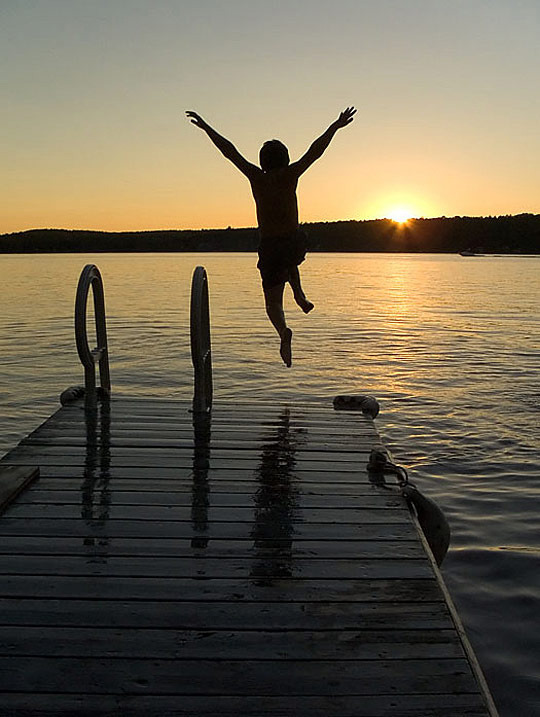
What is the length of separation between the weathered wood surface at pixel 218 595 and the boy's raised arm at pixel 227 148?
2.80m

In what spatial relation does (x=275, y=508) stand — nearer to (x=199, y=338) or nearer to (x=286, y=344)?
(x=199, y=338)

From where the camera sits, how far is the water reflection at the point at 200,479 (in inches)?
173

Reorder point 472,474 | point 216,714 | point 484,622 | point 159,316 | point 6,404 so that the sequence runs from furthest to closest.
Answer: point 159,316 → point 6,404 → point 472,474 → point 484,622 → point 216,714

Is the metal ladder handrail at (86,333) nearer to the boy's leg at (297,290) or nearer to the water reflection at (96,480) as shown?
the water reflection at (96,480)

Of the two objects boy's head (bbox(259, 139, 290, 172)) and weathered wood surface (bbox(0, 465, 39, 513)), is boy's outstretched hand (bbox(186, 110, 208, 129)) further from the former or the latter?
weathered wood surface (bbox(0, 465, 39, 513))

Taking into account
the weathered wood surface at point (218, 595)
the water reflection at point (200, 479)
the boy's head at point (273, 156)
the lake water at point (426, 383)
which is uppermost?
the boy's head at point (273, 156)

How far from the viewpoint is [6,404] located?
14836 mm

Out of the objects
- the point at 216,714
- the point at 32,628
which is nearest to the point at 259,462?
the point at 32,628

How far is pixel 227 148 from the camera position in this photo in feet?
23.4

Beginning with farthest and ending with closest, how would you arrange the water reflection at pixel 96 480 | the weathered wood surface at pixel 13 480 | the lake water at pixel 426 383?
the lake water at pixel 426 383 → the weathered wood surface at pixel 13 480 → the water reflection at pixel 96 480

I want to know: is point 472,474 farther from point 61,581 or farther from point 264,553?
point 61,581

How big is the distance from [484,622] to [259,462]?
1997 millimetres

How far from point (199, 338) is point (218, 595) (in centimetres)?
369

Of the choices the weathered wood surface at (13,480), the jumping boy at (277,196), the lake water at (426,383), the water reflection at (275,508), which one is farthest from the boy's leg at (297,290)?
the weathered wood surface at (13,480)
